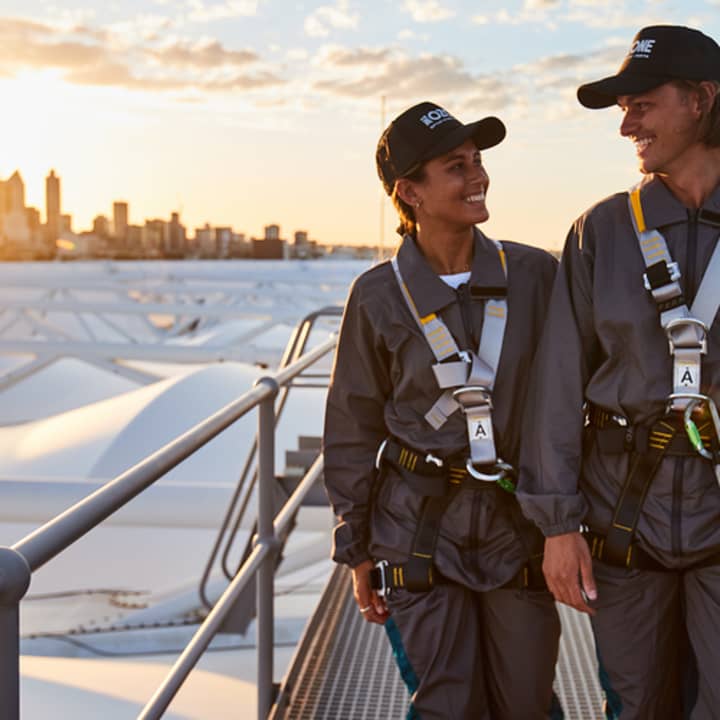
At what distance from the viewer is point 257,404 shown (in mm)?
2689

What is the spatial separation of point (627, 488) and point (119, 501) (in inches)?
38.3

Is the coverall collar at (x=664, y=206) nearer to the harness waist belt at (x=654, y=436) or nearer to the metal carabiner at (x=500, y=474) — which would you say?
the harness waist belt at (x=654, y=436)

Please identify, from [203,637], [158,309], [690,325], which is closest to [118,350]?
[158,309]

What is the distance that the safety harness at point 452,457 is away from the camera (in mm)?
2131

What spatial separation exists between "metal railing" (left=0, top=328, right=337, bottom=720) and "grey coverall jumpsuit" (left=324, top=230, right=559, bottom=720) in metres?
0.42

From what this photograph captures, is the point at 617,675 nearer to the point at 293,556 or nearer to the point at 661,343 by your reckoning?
the point at 661,343

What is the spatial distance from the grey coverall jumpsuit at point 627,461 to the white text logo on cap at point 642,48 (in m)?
0.25

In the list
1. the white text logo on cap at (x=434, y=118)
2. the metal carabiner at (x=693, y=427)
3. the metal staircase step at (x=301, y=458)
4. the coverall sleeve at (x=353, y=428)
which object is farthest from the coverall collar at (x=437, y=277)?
the metal staircase step at (x=301, y=458)

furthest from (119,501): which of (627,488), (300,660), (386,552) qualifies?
(300,660)

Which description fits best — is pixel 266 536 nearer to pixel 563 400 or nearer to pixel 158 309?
pixel 563 400

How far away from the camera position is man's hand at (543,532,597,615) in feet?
6.47

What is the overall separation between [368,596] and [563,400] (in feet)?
2.33

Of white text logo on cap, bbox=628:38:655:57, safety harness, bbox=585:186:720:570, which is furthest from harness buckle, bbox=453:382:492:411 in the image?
white text logo on cap, bbox=628:38:655:57

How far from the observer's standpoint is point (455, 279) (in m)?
2.29
